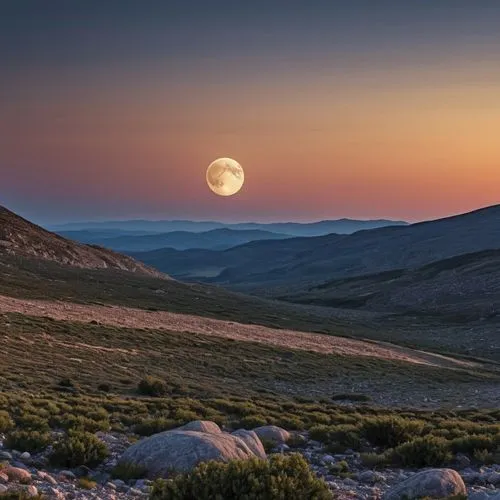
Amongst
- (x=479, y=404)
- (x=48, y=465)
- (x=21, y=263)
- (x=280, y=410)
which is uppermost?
(x=21, y=263)

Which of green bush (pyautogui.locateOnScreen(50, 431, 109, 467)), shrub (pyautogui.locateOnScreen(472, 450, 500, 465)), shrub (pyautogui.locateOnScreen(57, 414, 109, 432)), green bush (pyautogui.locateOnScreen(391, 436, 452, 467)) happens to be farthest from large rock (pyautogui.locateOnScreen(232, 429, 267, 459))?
shrub (pyautogui.locateOnScreen(472, 450, 500, 465))

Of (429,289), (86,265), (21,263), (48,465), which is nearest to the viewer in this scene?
(48,465)

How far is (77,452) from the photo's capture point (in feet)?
39.3

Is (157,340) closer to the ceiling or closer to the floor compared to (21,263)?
closer to the floor

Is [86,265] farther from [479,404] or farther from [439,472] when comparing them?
[439,472]

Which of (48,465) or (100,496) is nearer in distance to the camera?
(100,496)

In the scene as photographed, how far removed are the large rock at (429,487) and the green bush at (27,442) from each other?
25.3 feet

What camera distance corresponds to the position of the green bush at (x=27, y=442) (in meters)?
12.6

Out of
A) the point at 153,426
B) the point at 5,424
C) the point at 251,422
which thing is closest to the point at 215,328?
the point at 251,422

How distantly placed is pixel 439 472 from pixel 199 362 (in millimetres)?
32843

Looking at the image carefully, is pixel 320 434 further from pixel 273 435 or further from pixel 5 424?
pixel 5 424

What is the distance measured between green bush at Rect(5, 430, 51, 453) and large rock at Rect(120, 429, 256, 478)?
2270mm

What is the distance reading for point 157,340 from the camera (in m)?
48.8

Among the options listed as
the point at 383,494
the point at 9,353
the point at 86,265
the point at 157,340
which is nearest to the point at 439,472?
the point at 383,494
